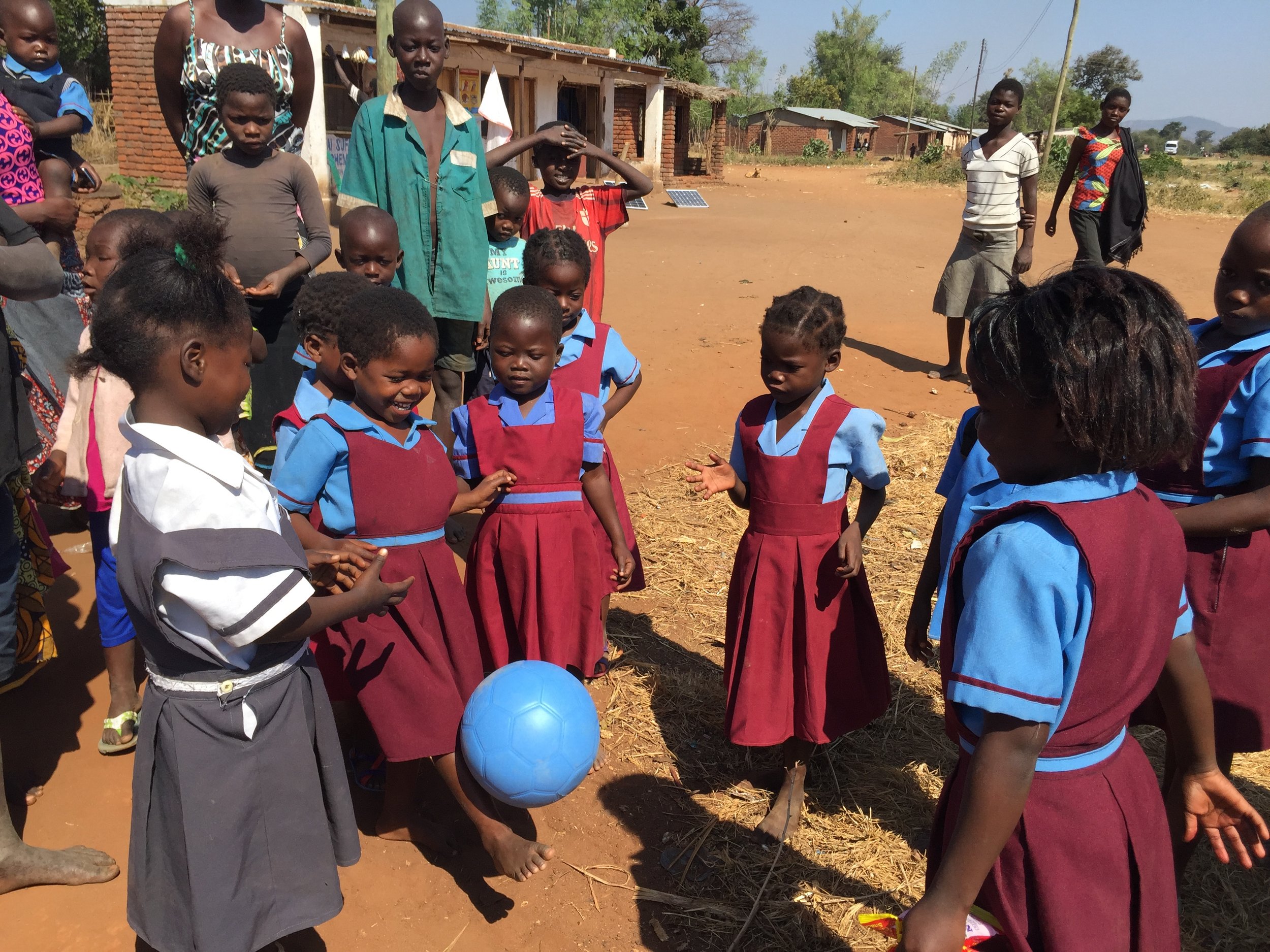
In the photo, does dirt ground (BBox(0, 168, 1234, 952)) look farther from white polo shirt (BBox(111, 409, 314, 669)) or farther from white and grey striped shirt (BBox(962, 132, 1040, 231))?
white and grey striped shirt (BBox(962, 132, 1040, 231))

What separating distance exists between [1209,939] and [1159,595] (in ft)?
6.13

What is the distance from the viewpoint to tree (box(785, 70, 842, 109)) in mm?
65812

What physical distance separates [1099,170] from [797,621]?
768cm

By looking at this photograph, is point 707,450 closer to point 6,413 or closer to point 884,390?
point 884,390

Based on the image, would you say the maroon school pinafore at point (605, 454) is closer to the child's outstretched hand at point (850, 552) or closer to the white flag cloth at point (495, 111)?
A: the child's outstretched hand at point (850, 552)

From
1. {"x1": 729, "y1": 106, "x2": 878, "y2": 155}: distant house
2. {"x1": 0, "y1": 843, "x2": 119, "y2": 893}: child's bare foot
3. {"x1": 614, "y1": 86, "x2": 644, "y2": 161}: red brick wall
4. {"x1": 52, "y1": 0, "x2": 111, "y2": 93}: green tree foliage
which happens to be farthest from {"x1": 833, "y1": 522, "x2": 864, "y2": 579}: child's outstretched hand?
{"x1": 729, "y1": 106, "x2": 878, "y2": 155}: distant house

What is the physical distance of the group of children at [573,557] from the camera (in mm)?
1491

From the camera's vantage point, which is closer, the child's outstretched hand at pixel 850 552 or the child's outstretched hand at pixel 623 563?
the child's outstretched hand at pixel 850 552

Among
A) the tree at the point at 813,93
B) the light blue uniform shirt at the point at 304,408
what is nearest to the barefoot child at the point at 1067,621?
the light blue uniform shirt at the point at 304,408

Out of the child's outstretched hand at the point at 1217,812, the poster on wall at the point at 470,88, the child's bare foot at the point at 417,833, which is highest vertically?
the poster on wall at the point at 470,88

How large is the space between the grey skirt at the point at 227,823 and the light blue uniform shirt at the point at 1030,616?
1553mm

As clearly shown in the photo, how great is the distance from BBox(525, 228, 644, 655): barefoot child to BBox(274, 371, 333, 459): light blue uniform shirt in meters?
1.04

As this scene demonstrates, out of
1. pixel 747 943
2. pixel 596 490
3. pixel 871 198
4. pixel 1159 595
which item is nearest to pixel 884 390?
pixel 596 490

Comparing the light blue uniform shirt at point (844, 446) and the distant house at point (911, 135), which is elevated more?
the distant house at point (911, 135)
